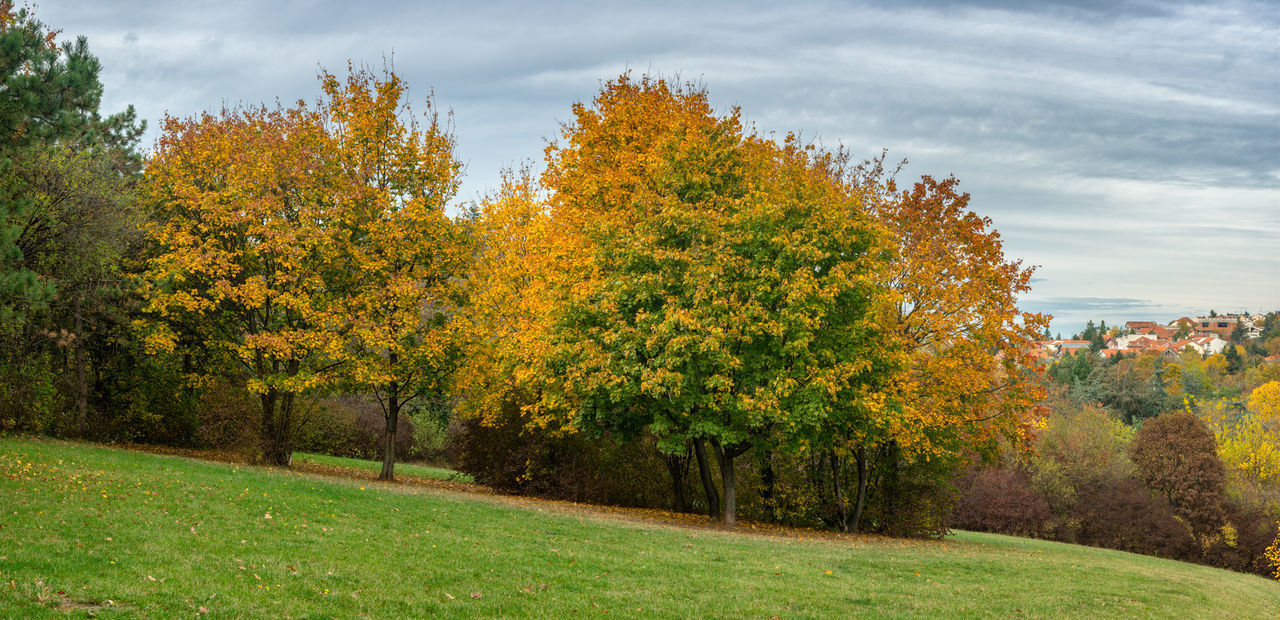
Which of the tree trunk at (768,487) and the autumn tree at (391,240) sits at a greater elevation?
the autumn tree at (391,240)

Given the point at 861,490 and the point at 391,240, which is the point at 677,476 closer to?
the point at 861,490

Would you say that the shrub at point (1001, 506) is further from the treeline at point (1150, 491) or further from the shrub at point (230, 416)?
the shrub at point (230, 416)

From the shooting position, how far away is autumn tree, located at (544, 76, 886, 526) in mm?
17922

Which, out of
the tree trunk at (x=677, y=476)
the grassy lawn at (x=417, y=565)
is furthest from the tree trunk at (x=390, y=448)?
the tree trunk at (x=677, y=476)

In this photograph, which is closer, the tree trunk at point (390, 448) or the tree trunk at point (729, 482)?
the tree trunk at point (729, 482)

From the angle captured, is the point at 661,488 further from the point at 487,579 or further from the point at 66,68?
the point at 66,68

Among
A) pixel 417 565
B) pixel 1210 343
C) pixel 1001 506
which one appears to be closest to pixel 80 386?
pixel 417 565

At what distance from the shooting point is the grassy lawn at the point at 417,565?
7953 millimetres

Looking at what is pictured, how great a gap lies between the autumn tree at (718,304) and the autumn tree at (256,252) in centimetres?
738

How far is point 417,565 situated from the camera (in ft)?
33.3

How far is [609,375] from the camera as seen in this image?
18797 millimetres

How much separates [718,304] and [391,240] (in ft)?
35.6

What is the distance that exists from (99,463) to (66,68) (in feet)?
30.3

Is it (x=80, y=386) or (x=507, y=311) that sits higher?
(x=507, y=311)
